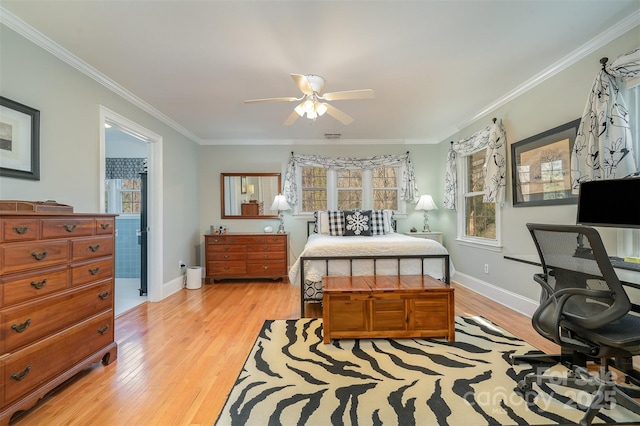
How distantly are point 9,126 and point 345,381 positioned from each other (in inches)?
114

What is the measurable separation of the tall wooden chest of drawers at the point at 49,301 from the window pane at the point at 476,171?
14.7 feet

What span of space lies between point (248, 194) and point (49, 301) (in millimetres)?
3741

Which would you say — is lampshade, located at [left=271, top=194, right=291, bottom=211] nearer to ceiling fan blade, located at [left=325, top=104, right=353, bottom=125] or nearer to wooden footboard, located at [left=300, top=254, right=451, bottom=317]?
wooden footboard, located at [left=300, top=254, right=451, bottom=317]

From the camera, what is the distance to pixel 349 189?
5414mm

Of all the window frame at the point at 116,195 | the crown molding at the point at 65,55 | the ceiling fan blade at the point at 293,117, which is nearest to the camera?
the crown molding at the point at 65,55

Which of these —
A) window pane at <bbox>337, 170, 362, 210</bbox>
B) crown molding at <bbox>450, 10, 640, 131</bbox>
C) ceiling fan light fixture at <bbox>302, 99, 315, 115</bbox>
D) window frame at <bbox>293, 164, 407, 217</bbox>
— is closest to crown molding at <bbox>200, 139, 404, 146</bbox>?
window frame at <bbox>293, 164, 407, 217</bbox>

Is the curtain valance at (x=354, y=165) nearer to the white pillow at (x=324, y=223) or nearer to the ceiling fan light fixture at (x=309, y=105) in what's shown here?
the white pillow at (x=324, y=223)

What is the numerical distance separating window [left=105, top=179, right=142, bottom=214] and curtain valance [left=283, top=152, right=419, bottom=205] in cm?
276

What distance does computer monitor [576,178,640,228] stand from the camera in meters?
1.82

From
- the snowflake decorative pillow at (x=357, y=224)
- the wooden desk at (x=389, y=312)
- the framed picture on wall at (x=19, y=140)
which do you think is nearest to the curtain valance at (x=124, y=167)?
the framed picture on wall at (x=19, y=140)

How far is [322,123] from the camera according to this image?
434cm

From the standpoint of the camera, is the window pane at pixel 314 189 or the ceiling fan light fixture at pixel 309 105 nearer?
the ceiling fan light fixture at pixel 309 105

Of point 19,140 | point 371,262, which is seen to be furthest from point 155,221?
point 371,262

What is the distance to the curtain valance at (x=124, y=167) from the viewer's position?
16.4 feet
